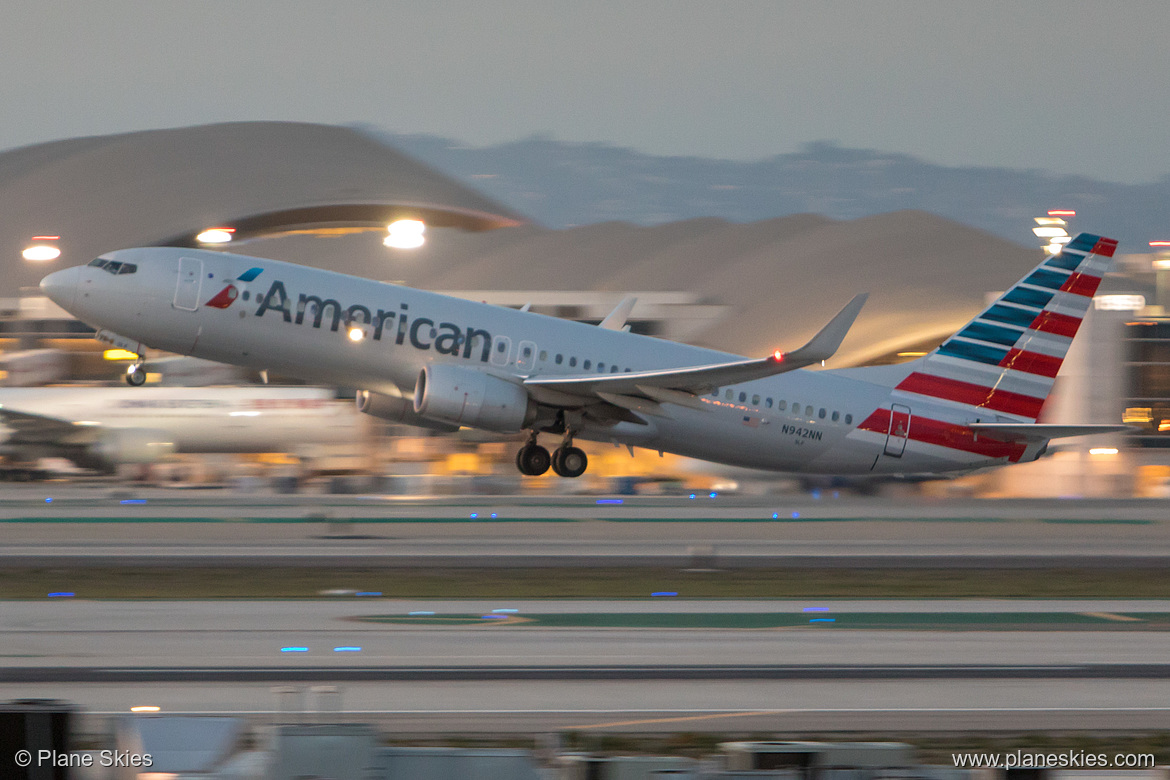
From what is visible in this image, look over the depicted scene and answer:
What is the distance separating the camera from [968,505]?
31.3m

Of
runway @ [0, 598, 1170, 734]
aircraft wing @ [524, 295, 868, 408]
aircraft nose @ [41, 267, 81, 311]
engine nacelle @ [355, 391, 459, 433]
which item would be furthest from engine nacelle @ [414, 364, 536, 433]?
runway @ [0, 598, 1170, 734]

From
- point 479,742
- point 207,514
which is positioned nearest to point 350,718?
point 479,742

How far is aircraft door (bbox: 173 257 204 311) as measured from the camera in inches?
1060

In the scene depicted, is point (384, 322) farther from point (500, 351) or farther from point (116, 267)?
point (116, 267)

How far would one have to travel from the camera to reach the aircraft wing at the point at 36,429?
4472 centimetres

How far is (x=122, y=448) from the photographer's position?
4528cm

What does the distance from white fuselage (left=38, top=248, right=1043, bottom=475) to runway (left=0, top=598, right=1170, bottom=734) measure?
11.9m

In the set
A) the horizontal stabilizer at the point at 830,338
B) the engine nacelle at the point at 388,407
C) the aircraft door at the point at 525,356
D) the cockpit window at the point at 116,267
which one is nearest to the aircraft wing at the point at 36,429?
the cockpit window at the point at 116,267

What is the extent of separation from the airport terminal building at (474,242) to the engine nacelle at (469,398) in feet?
117

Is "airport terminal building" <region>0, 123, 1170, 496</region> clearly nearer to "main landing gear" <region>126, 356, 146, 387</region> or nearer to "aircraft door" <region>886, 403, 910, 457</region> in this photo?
"aircraft door" <region>886, 403, 910, 457</region>

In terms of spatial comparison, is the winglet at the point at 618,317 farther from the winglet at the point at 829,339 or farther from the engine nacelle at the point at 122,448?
the engine nacelle at the point at 122,448

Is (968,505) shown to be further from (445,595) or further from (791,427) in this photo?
(445,595)

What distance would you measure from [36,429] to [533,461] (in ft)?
78.1

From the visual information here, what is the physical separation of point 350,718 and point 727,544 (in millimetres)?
14049
